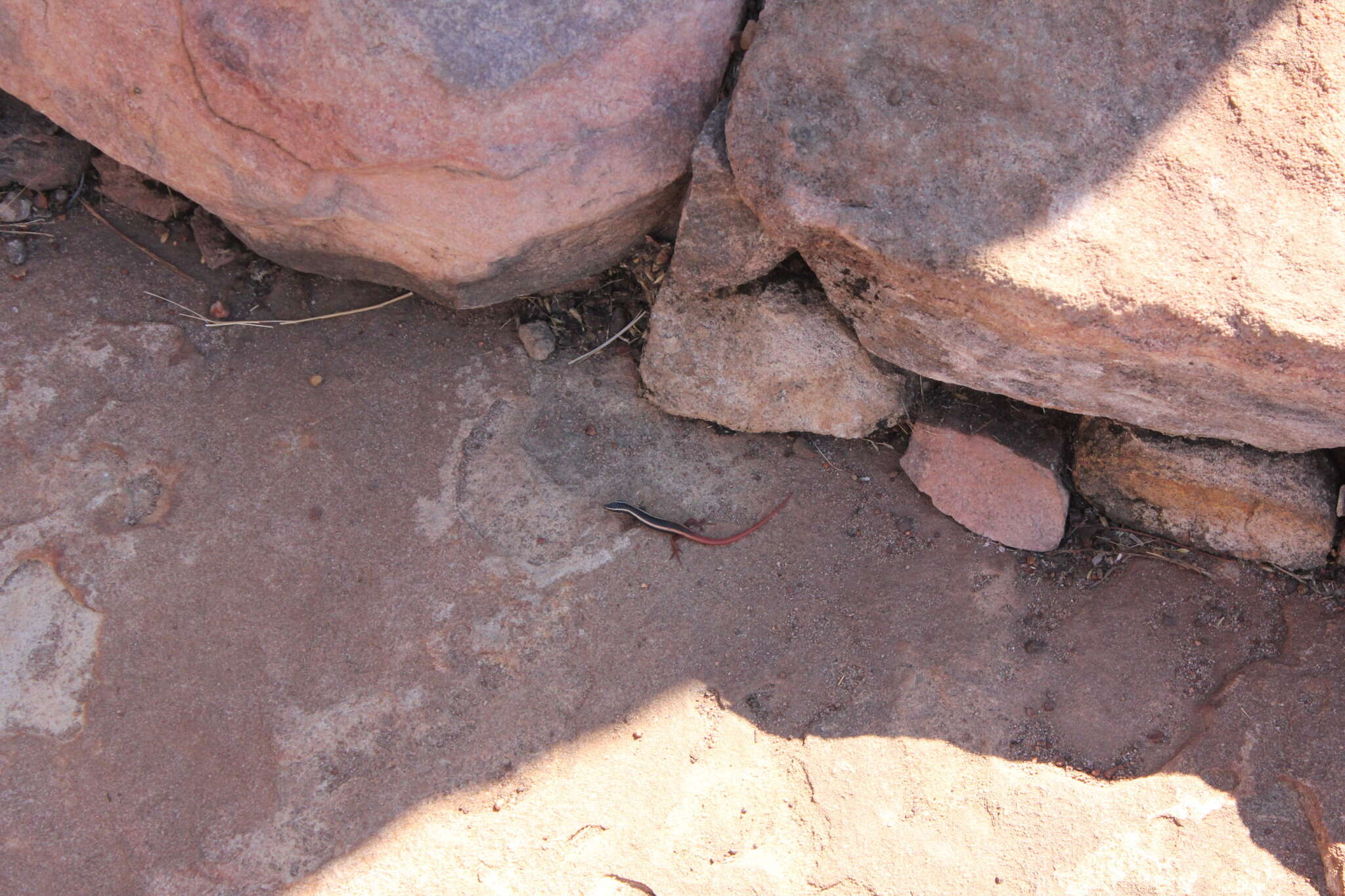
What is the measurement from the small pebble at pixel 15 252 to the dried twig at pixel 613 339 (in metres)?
1.83

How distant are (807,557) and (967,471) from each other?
598mm

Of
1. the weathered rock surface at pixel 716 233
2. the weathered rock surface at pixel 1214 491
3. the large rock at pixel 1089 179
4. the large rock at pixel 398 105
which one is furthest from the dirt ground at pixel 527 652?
the large rock at pixel 1089 179

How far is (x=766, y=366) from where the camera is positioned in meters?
2.85

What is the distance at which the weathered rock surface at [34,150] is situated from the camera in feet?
9.53

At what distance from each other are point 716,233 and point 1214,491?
1.74 meters

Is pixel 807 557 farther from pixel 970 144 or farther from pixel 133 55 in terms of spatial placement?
pixel 133 55

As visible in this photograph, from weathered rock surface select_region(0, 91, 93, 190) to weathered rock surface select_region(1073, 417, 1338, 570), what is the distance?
3511 mm

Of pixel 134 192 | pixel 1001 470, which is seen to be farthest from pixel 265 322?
pixel 1001 470

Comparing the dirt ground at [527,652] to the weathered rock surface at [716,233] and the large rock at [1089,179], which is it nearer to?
the weathered rock surface at [716,233]

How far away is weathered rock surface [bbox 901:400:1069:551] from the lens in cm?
287

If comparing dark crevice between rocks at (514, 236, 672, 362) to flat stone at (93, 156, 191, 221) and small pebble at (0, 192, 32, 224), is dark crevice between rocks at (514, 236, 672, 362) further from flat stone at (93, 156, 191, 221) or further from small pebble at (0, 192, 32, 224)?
small pebble at (0, 192, 32, 224)

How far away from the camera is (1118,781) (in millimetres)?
2553

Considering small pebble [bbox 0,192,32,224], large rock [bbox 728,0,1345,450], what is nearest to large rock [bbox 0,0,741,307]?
large rock [bbox 728,0,1345,450]

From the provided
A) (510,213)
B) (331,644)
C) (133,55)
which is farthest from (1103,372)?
(133,55)
